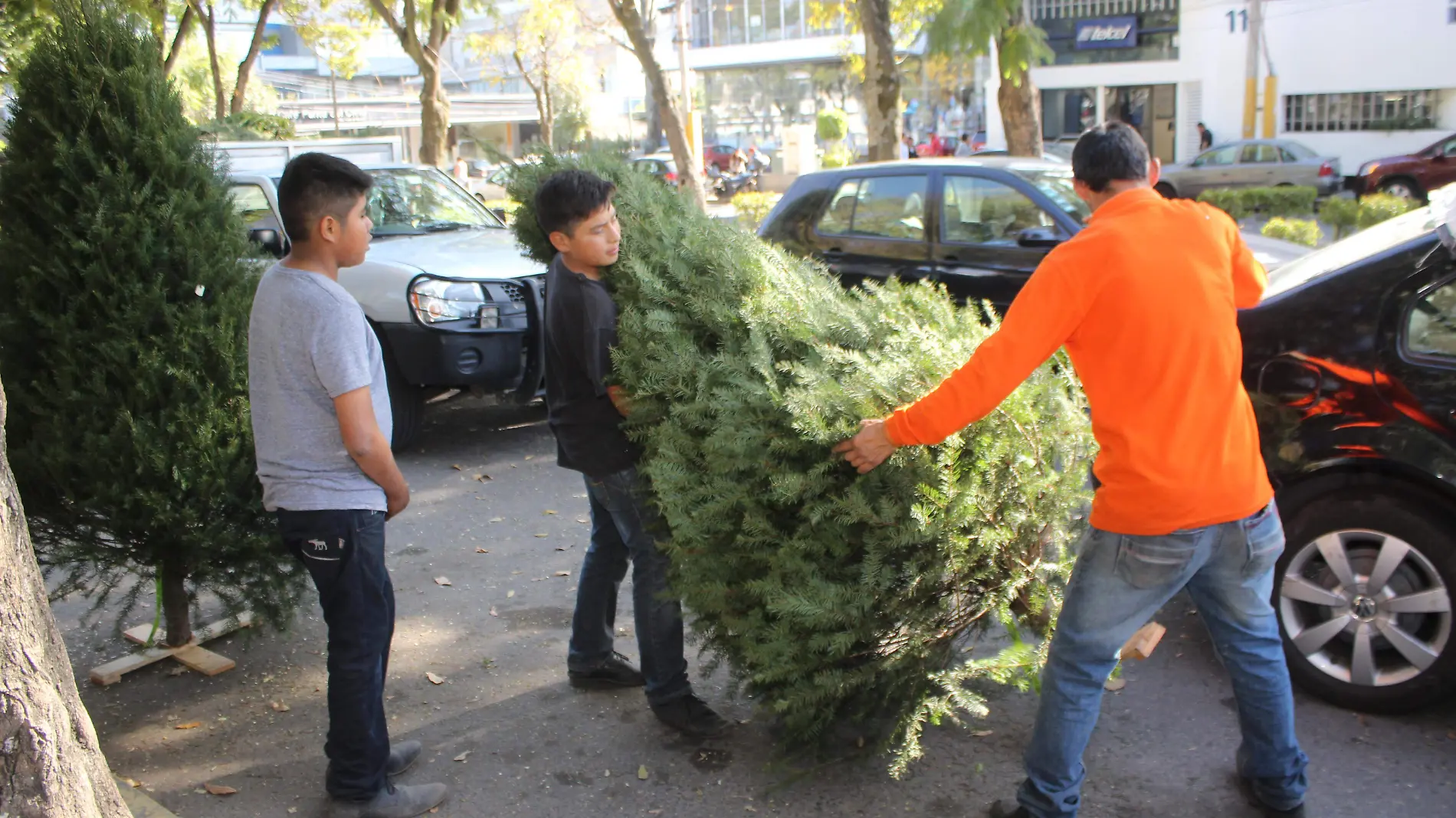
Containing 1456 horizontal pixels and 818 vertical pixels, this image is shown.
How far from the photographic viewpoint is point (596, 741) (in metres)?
3.86

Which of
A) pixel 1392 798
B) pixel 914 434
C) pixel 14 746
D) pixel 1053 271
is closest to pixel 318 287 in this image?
pixel 14 746

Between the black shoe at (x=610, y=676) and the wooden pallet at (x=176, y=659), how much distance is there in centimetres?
125

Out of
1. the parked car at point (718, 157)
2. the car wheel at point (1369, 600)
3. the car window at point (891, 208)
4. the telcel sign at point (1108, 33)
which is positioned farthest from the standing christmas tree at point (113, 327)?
the telcel sign at point (1108, 33)

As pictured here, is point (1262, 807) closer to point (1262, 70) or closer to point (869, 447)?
point (869, 447)

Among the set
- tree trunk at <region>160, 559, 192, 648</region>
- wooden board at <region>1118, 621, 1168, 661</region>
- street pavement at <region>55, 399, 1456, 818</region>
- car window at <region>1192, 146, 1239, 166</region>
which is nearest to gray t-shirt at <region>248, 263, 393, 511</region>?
street pavement at <region>55, 399, 1456, 818</region>

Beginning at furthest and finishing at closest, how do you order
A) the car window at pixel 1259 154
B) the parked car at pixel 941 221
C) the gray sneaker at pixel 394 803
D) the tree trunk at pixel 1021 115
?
the car window at pixel 1259 154 < the tree trunk at pixel 1021 115 < the parked car at pixel 941 221 < the gray sneaker at pixel 394 803

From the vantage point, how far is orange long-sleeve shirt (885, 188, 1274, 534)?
2795 mm

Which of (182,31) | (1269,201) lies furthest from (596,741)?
(182,31)

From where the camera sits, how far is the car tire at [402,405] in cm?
741

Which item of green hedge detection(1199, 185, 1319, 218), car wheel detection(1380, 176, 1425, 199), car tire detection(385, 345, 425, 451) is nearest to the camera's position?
car tire detection(385, 345, 425, 451)

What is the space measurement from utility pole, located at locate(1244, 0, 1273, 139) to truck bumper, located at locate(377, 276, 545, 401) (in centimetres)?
2884

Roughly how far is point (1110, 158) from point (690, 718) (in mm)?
2117

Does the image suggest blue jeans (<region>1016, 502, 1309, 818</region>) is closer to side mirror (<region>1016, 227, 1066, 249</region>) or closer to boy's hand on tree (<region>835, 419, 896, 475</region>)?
boy's hand on tree (<region>835, 419, 896, 475</region>)

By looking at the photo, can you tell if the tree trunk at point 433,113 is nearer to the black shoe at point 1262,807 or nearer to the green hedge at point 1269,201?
the green hedge at point 1269,201
